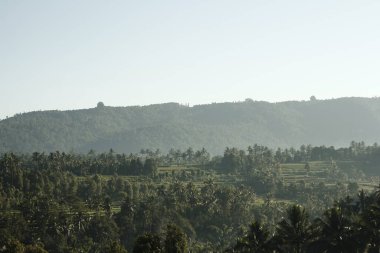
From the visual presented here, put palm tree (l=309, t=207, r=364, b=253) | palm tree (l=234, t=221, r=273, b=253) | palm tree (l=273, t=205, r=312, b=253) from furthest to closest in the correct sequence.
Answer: palm tree (l=234, t=221, r=273, b=253) < palm tree (l=273, t=205, r=312, b=253) < palm tree (l=309, t=207, r=364, b=253)

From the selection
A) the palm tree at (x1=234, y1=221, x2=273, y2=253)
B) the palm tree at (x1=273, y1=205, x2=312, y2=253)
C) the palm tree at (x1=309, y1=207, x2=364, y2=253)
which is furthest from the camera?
the palm tree at (x1=234, y1=221, x2=273, y2=253)

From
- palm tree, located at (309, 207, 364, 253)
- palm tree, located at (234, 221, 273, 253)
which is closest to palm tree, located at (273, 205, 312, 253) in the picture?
palm tree, located at (309, 207, 364, 253)

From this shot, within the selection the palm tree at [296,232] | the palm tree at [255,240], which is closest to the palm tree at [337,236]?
the palm tree at [296,232]

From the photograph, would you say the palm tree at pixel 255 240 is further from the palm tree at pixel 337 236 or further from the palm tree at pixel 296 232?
the palm tree at pixel 337 236

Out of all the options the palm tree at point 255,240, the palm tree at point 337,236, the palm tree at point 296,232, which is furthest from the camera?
the palm tree at point 255,240

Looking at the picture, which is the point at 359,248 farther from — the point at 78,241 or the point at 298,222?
the point at 78,241

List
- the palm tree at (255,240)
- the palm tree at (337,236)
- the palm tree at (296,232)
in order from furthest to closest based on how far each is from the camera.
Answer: the palm tree at (255,240) < the palm tree at (296,232) < the palm tree at (337,236)

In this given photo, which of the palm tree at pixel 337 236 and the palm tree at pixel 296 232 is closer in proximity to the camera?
the palm tree at pixel 337 236

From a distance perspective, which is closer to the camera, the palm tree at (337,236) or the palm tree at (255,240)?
the palm tree at (337,236)

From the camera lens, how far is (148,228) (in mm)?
199625

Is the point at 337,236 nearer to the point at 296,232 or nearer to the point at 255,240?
the point at 296,232

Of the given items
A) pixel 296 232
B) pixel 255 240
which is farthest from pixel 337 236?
pixel 255 240

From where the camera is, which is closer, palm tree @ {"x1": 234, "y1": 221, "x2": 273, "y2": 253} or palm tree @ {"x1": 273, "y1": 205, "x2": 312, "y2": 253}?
palm tree @ {"x1": 273, "y1": 205, "x2": 312, "y2": 253}

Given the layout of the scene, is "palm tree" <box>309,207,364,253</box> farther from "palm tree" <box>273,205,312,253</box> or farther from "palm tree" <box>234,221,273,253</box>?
"palm tree" <box>234,221,273,253</box>
